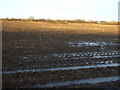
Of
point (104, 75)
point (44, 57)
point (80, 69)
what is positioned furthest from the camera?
point (44, 57)

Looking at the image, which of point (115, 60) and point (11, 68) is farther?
point (115, 60)

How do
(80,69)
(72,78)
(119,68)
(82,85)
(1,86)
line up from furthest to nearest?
(119,68), (80,69), (72,78), (82,85), (1,86)

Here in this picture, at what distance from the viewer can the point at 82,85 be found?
5.02 meters

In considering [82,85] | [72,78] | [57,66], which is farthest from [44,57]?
[82,85]

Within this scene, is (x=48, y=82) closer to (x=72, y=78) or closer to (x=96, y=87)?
(x=72, y=78)

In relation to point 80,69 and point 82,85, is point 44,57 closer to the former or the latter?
point 80,69

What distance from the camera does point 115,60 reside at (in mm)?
8156

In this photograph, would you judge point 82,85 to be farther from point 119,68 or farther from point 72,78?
point 119,68

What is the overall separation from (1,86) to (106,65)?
404 cm

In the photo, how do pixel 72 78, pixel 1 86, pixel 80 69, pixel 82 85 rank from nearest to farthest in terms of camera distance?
pixel 1 86 → pixel 82 85 → pixel 72 78 → pixel 80 69

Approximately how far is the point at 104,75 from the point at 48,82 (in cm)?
192

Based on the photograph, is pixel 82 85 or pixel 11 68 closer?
pixel 82 85

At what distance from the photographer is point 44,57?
803cm

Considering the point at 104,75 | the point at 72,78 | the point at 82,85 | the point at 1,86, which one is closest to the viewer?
the point at 1,86
